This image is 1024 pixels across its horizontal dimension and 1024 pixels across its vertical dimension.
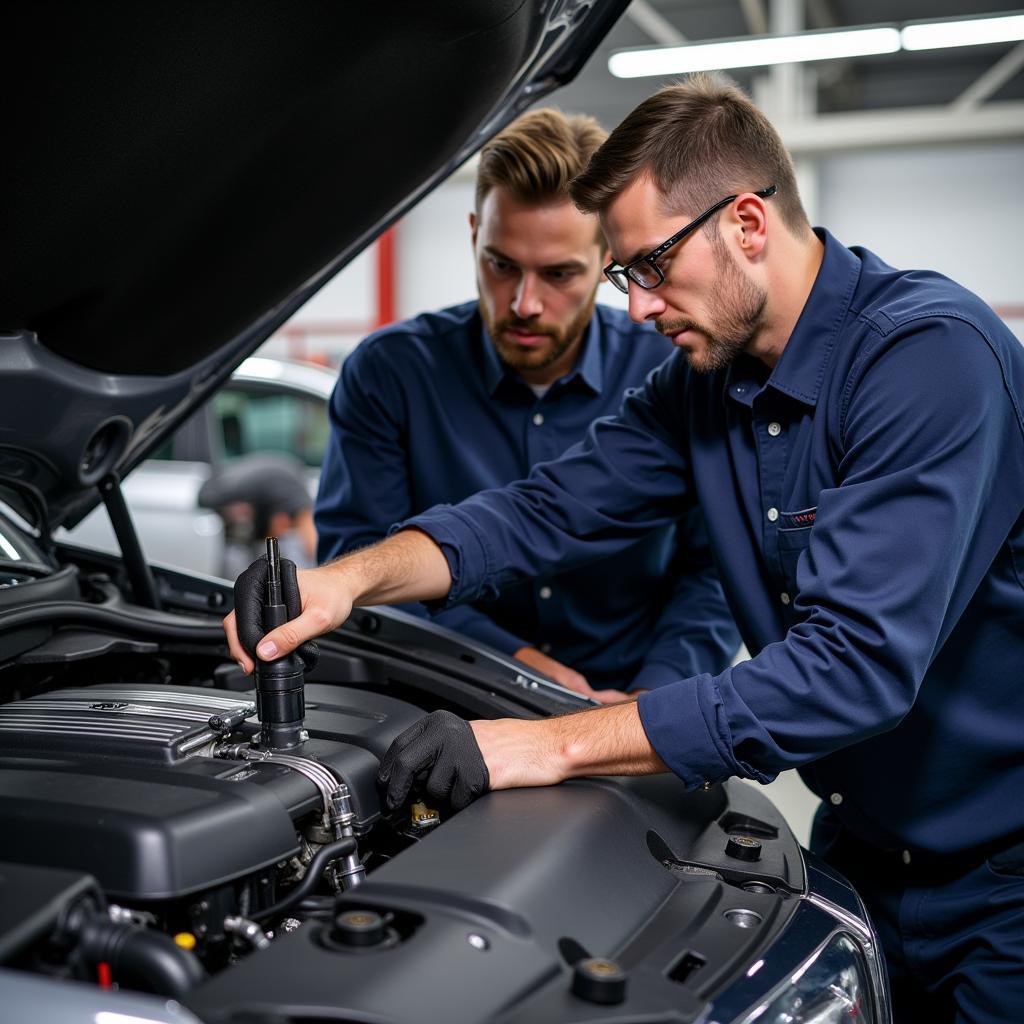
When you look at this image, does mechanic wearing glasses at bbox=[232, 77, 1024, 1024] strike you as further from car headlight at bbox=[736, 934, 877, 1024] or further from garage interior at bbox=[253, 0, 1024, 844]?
garage interior at bbox=[253, 0, 1024, 844]

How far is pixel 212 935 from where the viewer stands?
1048 mm

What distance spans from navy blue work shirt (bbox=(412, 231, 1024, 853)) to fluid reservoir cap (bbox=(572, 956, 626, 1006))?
383mm

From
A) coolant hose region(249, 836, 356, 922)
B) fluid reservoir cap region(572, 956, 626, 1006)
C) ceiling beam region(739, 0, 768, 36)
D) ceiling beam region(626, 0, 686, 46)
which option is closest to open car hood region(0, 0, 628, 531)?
coolant hose region(249, 836, 356, 922)

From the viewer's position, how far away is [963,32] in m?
6.62

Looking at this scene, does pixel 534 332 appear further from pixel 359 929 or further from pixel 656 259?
pixel 359 929

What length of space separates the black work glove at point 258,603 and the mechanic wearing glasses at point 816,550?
3 centimetres

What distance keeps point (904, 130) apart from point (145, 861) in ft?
29.8

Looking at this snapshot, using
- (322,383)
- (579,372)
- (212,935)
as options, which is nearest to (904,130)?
(322,383)

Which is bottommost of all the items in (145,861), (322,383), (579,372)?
(322,383)

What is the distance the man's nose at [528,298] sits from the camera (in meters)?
1.92

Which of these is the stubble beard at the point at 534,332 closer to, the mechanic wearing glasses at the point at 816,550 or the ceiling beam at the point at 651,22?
the mechanic wearing glasses at the point at 816,550

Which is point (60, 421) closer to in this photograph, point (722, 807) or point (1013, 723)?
point (722, 807)

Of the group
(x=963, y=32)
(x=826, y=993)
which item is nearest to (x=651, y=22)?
(x=963, y=32)

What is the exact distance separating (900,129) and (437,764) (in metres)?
8.77
